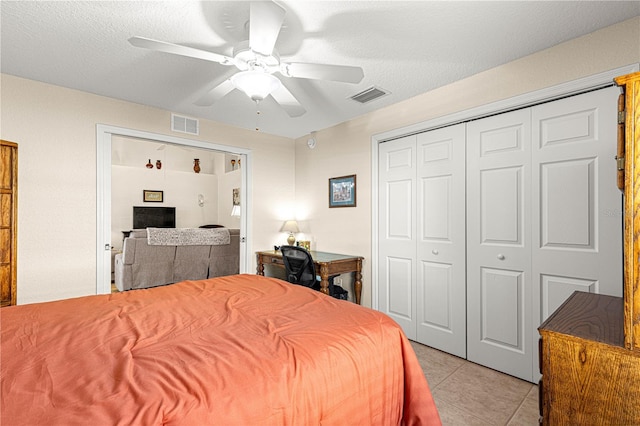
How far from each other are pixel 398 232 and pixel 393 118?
3.89ft

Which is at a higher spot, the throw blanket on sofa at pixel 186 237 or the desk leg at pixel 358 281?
the throw blanket on sofa at pixel 186 237

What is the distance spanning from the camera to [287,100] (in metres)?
2.18

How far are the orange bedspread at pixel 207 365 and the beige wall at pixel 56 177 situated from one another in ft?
4.26

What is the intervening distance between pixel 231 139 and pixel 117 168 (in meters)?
4.69

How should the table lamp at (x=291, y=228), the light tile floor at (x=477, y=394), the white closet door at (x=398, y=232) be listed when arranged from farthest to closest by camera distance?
1. the table lamp at (x=291, y=228)
2. the white closet door at (x=398, y=232)
3. the light tile floor at (x=477, y=394)

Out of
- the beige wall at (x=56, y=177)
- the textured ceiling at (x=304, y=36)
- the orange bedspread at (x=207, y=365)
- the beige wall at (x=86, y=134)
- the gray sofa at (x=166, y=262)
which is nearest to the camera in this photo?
the orange bedspread at (x=207, y=365)

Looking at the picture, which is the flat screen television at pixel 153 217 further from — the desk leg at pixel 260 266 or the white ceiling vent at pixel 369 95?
the white ceiling vent at pixel 369 95

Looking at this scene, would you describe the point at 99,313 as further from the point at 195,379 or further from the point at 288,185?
the point at 288,185

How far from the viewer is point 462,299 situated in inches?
107

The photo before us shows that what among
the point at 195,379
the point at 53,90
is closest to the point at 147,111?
the point at 53,90

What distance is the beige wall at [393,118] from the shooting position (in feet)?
6.54

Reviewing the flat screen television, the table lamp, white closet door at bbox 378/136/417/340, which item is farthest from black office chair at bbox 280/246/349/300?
the flat screen television

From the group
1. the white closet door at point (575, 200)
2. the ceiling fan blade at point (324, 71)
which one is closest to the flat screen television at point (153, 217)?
the ceiling fan blade at point (324, 71)

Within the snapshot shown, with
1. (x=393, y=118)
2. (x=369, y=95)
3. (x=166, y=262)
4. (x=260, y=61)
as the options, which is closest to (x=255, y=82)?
(x=260, y=61)
